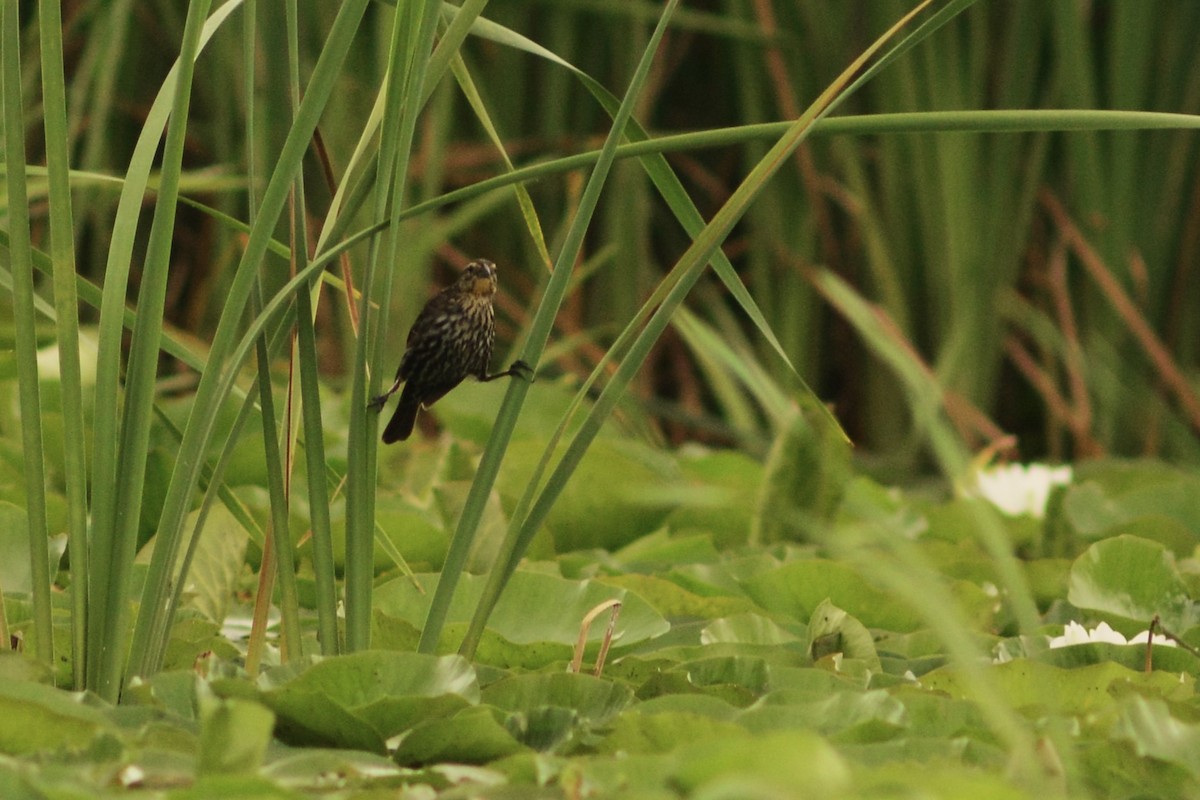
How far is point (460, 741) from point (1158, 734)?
44 centimetres

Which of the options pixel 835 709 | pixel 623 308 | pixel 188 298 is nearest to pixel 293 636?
pixel 835 709

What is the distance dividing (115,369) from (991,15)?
2799 millimetres

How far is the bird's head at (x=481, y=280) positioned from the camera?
150 centimetres

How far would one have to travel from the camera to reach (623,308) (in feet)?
10.6

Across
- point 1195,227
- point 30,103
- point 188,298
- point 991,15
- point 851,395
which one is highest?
point 991,15

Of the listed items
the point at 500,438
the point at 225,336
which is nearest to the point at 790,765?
the point at 500,438

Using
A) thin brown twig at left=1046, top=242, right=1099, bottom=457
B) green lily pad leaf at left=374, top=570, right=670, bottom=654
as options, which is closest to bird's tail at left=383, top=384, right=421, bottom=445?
green lily pad leaf at left=374, top=570, right=670, bottom=654

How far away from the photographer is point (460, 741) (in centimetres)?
92

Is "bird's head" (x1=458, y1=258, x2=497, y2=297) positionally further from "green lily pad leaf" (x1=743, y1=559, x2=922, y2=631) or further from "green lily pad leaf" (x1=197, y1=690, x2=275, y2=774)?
"green lily pad leaf" (x1=197, y1=690, x2=275, y2=774)

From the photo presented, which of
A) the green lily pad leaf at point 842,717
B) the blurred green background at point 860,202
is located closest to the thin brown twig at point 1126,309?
the blurred green background at point 860,202

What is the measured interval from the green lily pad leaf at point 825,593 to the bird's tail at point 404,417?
38cm

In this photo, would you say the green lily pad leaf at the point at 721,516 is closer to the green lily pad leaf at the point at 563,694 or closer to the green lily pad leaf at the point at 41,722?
the green lily pad leaf at the point at 563,694

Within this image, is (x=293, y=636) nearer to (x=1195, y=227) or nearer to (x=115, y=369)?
(x=115, y=369)

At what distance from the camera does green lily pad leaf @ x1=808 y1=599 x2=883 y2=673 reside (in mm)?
1235
